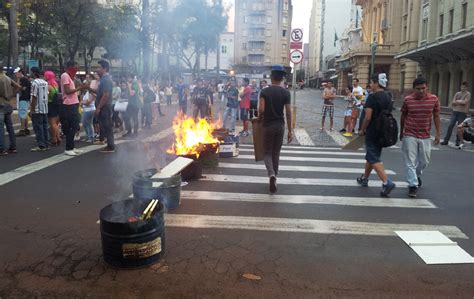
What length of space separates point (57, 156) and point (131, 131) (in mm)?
4243

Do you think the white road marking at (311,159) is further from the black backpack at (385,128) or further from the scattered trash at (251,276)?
the scattered trash at (251,276)

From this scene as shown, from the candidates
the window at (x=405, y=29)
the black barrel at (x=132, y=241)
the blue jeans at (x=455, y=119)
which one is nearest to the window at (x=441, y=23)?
the window at (x=405, y=29)

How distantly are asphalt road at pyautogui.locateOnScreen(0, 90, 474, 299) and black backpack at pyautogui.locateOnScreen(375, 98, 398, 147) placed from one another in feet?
2.86

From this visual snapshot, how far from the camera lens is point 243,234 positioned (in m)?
4.73

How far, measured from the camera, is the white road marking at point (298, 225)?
4.91m

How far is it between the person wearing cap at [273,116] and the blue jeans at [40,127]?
18.9ft

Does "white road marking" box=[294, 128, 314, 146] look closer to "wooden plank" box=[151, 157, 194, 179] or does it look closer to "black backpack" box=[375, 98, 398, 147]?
"black backpack" box=[375, 98, 398, 147]

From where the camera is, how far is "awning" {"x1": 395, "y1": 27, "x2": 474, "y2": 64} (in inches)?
976

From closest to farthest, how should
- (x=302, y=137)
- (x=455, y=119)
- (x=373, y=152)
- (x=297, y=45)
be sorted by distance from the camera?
1. (x=373, y=152)
2. (x=455, y=119)
3. (x=302, y=137)
4. (x=297, y=45)

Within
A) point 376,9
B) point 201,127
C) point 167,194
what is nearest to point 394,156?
point 201,127


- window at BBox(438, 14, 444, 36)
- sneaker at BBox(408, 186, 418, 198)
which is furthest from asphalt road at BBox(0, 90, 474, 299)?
window at BBox(438, 14, 444, 36)

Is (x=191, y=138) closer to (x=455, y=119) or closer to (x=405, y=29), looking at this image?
(x=455, y=119)

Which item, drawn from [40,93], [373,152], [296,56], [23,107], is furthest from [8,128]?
[296,56]

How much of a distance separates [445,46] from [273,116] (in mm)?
25954
